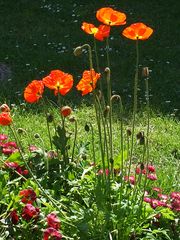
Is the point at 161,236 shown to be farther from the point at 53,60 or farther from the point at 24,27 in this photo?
the point at 24,27

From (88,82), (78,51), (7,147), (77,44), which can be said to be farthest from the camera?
(77,44)

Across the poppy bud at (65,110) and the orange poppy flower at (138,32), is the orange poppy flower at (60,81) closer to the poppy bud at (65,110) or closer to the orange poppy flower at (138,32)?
the poppy bud at (65,110)

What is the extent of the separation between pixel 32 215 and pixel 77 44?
5655mm

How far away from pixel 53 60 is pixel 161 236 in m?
4.83

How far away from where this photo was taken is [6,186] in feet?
10.2

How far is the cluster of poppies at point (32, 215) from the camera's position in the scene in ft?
9.02

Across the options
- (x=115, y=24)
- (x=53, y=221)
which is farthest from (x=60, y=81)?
(x=53, y=221)

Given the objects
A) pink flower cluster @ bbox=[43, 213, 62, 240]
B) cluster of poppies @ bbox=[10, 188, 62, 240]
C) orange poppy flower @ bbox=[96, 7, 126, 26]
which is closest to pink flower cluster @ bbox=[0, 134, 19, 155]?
cluster of poppies @ bbox=[10, 188, 62, 240]

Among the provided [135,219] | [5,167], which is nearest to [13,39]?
[5,167]

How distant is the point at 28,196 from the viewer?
2.99 m

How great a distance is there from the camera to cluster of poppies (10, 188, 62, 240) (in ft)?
9.02

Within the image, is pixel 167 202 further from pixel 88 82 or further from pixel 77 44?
pixel 77 44

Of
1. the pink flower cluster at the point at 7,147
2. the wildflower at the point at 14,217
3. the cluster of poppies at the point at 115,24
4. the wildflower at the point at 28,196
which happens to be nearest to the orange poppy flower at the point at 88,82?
the cluster of poppies at the point at 115,24

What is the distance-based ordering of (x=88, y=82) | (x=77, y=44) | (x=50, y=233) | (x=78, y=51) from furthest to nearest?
1. (x=77, y=44)
2. (x=88, y=82)
3. (x=78, y=51)
4. (x=50, y=233)
